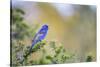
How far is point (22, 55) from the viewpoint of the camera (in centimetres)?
228

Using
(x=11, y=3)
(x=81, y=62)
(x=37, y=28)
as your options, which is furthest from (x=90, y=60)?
(x=11, y=3)

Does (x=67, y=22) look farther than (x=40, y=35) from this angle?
Yes

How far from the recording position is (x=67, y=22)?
2459 mm

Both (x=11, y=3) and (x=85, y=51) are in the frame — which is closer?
(x=11, y=3)

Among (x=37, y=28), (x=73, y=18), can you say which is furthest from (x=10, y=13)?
(x=73, y=18)

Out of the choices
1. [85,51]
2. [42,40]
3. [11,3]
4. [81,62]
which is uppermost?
[11,3]

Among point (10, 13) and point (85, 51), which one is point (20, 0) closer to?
point (10, 13)

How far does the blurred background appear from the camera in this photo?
91.7 inches

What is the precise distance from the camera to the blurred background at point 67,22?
2328mm

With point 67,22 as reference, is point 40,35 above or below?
below

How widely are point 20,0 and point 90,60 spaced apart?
53.3 inches
